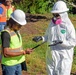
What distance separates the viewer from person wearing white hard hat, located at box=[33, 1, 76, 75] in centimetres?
582

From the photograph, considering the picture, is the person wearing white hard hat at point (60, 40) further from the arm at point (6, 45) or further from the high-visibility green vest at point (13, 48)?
the arm at point (6, 45)

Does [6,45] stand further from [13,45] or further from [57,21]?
[57,21]

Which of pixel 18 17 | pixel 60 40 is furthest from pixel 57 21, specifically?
pixel 18 17

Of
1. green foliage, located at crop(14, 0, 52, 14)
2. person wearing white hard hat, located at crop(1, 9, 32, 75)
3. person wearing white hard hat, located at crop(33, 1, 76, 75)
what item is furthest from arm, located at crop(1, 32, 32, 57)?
green foliage, located at crop(14, 0, 52, 14)

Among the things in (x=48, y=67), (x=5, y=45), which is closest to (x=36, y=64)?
(x=48, y=67)

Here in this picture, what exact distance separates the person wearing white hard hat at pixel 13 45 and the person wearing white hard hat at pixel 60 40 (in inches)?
34.4

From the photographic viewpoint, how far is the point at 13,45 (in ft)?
16.3

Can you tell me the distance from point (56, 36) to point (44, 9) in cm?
800

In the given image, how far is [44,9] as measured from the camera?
1384cm

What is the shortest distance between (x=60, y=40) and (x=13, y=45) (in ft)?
3.54

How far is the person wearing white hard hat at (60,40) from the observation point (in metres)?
5.82

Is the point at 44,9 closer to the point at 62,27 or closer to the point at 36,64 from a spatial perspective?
the point at 36,64

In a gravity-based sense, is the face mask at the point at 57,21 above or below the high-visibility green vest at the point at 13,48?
above

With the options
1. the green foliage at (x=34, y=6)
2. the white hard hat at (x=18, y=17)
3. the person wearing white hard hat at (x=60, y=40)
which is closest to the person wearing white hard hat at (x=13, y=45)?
the white hard hat at (x=18, y=17)
